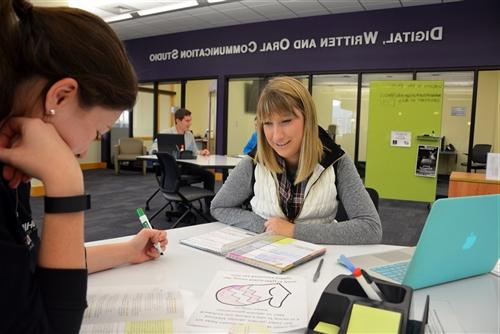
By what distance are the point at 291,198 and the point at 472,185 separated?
124 inches

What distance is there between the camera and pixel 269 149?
166cm

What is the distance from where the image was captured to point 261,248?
1.21m

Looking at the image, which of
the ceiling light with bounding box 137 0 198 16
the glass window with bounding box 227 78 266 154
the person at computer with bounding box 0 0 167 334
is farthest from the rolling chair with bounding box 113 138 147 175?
the person at computer with bounding box 0 0 167 334

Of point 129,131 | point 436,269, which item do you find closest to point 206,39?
point 129,131

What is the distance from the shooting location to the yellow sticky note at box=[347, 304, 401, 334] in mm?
663

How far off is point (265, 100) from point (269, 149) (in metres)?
0.21

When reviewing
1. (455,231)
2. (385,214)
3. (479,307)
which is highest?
(455,231)

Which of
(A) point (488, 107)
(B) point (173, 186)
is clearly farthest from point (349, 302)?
(A) point (488, 107)

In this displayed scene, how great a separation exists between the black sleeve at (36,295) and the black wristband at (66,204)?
8 cm

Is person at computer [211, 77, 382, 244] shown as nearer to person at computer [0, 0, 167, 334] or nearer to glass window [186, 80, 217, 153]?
person at computer [0, 0, 167, 334]

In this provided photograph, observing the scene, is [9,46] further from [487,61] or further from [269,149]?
[487,61]

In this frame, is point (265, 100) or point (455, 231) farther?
point (265, 100)

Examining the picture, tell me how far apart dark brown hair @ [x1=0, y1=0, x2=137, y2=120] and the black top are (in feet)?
0.57

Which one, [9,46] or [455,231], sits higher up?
[9,46]
